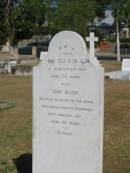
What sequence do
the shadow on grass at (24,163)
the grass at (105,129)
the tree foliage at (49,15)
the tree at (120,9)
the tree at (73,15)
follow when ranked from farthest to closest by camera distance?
the tree at (120,9), the tree foliage at (49,15), the tree at (73,15), the grass at (105,129), the shadow on grass at (24,163)

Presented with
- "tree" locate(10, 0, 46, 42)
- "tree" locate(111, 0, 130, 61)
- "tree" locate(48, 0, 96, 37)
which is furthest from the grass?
"tree" locate(111, 0, 130, 61)

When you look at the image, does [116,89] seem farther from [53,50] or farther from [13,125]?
[53,50]

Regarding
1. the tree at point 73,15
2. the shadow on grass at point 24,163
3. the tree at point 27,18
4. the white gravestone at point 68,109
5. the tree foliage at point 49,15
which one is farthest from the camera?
the tree at point 27,18

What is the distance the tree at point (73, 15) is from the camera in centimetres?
3297

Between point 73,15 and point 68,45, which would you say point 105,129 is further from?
point 73,15

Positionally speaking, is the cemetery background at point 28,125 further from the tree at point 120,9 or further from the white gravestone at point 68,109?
the tree at point 120,9

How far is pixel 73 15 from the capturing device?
33.2m

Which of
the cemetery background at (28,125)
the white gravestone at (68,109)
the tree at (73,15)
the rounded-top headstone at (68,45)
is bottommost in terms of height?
the cemetery background at (28,125)

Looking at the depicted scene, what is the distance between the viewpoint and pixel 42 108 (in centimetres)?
629

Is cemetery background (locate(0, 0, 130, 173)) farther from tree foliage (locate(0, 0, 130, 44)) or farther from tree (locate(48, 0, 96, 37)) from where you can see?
tree foliage (locate(0, 0, 130, 44))

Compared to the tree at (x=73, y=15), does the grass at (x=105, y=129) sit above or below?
below

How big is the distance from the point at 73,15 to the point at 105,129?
2351cm

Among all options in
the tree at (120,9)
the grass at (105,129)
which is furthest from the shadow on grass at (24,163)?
the tree at (120,9)

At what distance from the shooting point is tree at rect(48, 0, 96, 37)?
33.0 m
